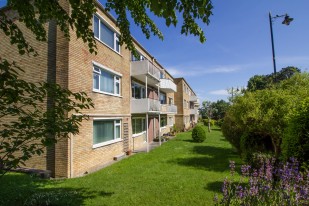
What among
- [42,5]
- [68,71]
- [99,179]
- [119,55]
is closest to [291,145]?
[42,5]

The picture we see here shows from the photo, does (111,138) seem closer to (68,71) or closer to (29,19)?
(68,71)

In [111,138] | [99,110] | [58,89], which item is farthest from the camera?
[111,138]

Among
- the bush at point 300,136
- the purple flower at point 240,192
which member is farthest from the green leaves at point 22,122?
the bush at point 300,136

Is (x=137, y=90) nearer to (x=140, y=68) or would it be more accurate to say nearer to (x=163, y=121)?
(x=140, y=68)

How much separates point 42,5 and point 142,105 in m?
14.6

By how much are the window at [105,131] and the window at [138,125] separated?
13.2 feet

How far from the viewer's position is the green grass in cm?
734

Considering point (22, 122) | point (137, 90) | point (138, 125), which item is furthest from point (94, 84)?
point (22, 122)

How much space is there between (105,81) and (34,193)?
827cm

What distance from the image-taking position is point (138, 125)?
2216 centimetres

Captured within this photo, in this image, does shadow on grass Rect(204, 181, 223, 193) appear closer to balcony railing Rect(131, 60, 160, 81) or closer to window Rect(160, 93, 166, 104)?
balcony railing Rect(131, 60, 160, 81)

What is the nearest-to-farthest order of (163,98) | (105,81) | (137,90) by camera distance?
(105,81), (137,90), (163,98)

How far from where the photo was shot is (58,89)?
4.03m

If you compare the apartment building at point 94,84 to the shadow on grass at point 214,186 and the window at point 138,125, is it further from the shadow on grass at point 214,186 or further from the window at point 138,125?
the shadow on grass at point 214,186
